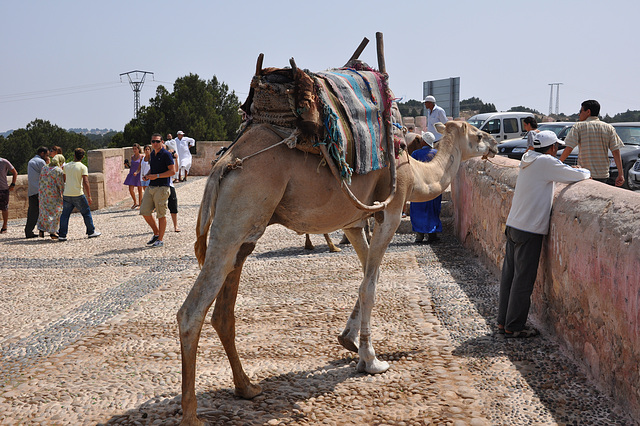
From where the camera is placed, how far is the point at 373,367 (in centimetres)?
495

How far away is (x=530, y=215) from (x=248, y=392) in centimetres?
299

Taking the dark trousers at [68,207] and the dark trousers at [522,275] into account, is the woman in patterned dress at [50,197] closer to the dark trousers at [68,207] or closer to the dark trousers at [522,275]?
the dark trousers at [68,207]

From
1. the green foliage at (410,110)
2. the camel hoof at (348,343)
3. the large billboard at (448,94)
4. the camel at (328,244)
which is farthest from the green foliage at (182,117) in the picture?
the camel hoof at (348,343)

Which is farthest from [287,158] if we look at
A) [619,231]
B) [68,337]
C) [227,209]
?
[68,337]

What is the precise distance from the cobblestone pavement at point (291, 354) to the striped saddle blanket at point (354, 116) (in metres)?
1.73

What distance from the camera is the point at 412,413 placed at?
4227 mm

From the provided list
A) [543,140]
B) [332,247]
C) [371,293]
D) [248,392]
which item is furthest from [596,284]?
[332,247]

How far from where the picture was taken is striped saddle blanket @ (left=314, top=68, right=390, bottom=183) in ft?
13.9

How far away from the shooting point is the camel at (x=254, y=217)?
12.5ft

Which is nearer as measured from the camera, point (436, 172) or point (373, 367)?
point (373, 367)

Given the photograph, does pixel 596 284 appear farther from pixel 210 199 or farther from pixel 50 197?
pixel 50 197

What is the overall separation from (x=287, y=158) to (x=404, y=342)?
247 cm

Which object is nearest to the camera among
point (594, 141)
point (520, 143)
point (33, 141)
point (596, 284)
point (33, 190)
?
point (596, 284)

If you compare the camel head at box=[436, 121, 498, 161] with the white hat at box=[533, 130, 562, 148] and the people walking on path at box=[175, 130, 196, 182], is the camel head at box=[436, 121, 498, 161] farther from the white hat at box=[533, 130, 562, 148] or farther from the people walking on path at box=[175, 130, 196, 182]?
the people walking on path at box=[175, 130, 196, 182]
